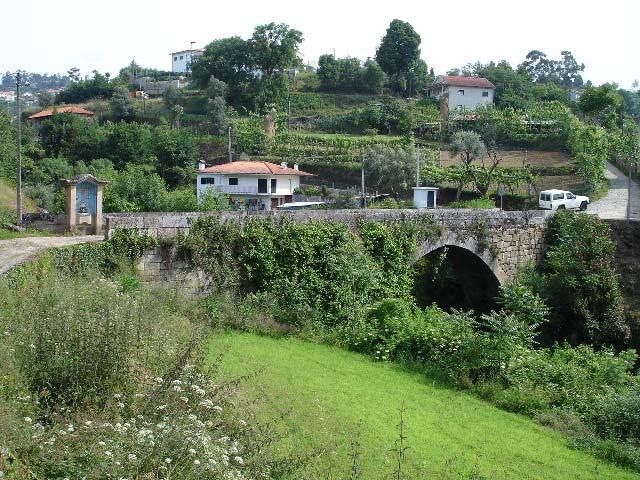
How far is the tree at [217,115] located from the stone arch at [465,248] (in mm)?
44173

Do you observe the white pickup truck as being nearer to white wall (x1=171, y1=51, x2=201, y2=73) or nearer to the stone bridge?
the stone bridge

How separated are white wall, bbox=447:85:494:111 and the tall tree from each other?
41.1 ft

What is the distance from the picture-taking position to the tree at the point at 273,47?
73.3 m

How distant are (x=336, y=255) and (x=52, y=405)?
10.5 m

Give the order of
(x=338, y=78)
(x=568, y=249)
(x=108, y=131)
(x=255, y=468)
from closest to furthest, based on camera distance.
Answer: (x=255, y=468)
(x=568, y=249)
(x=108, y=131)
(x=338, y=78)

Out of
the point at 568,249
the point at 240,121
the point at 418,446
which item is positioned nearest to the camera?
the point at 418,446

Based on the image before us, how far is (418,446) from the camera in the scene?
33.8ft

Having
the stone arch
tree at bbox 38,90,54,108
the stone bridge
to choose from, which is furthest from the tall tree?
the stone arch

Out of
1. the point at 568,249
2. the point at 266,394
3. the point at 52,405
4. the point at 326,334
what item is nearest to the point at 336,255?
the point at 326,334

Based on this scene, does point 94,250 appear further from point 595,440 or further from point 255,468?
point 595,440

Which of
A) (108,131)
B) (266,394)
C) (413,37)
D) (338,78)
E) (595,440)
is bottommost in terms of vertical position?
(595,440)

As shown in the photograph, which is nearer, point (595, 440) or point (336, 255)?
point (595, 440)

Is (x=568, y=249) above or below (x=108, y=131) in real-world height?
below

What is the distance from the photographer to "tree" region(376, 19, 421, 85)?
7894 cm
